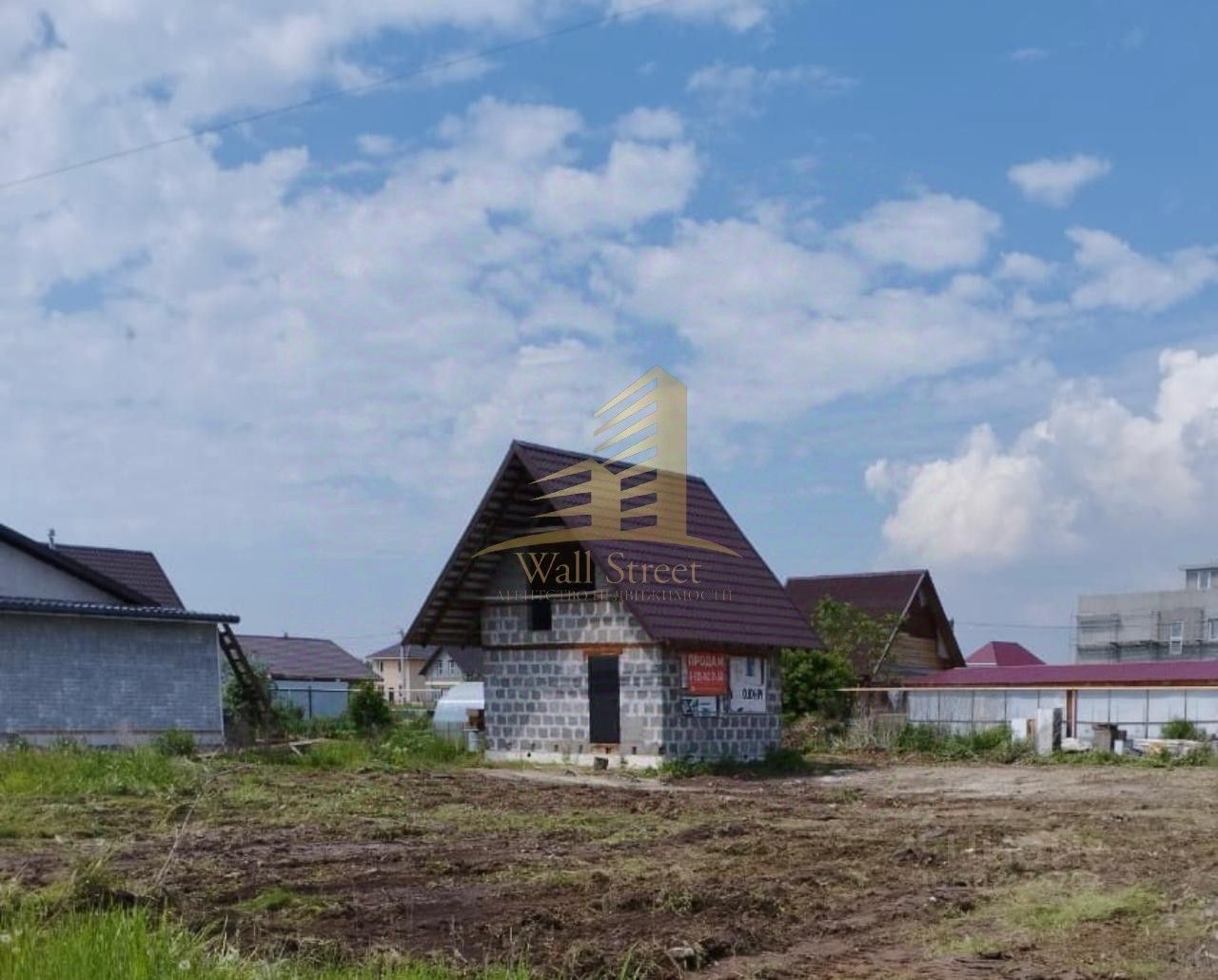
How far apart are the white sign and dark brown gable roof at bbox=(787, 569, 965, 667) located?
14105mm

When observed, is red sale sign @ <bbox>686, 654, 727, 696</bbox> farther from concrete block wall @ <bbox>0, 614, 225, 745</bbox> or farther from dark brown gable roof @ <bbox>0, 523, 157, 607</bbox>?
dark brown gable roof @ <bbox>0, 523, 157, 607</bbox>

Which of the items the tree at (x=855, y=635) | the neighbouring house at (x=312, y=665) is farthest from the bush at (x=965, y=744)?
the neighbouring house at (x=312, y=665)

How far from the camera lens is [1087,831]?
592 inches

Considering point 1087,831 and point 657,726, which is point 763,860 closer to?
point 1087,831

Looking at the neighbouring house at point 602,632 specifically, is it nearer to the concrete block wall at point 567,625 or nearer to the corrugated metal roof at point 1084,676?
the concrete block wall at point 567,625

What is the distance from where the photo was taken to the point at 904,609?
40.8 meters

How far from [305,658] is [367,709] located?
1216 inches

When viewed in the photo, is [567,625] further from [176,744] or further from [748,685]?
[176,744]

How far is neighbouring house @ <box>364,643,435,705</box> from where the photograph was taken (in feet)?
268

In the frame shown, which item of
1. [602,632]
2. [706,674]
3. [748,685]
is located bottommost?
[748,685]

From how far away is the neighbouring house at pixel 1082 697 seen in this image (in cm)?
2892

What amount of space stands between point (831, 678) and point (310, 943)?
26401 mm

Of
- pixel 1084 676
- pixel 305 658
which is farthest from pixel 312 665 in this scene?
pixel 1084 676

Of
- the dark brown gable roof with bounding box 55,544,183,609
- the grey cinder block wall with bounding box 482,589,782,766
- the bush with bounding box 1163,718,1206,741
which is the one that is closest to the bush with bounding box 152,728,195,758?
the grey cinder block wall with bounding box 482,589,782,766
